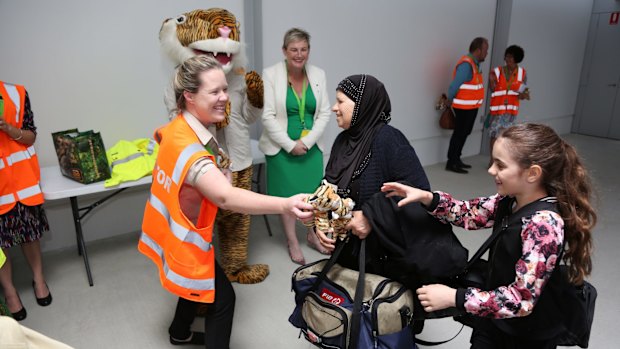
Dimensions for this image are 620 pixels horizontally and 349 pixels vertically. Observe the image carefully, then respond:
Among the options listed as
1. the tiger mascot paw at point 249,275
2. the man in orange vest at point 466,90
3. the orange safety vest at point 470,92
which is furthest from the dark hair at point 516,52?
the tiger mascot paw at point 249,275

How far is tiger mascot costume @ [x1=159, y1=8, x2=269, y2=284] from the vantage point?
7.90ft

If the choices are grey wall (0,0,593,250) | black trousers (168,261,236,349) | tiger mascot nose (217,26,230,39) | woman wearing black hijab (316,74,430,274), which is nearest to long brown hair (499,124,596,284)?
woman wearing black hijab (316,74,430,274)

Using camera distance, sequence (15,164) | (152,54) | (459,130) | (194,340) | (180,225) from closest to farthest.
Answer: (180,225), (194,340), (15,164), (152,54), (459,130)

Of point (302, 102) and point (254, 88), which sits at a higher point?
point (254, 88)


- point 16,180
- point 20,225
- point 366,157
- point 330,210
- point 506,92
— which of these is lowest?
point 20,225

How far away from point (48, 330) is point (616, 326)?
315cm

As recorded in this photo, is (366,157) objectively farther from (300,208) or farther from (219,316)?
(219,316)

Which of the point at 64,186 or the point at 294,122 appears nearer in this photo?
the point at 64,186

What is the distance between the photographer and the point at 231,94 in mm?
2629

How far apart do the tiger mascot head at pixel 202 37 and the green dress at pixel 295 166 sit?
651 mm

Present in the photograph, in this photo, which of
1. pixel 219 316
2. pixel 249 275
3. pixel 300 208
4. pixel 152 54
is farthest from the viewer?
pixel 152 54

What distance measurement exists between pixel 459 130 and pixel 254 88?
3356 millimetres

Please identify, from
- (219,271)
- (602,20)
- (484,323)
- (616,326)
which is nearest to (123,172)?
(219,271)

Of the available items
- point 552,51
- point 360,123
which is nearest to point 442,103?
point 552,51
